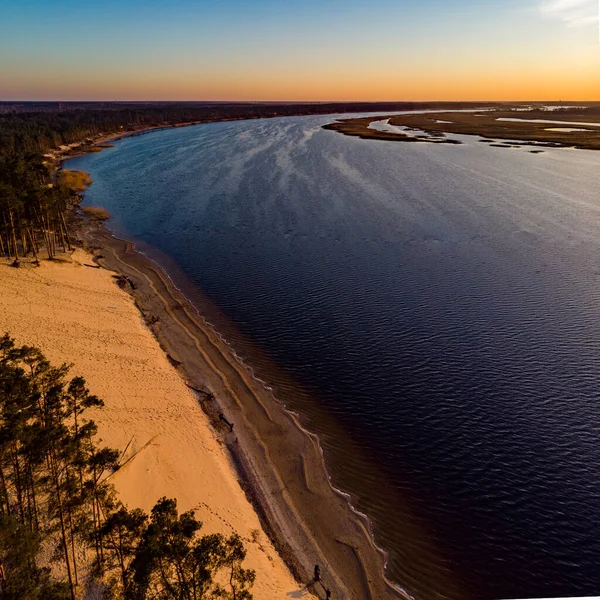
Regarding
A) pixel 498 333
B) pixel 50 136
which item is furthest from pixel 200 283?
pixel 50 136

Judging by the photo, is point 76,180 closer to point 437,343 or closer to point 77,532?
point 437,343

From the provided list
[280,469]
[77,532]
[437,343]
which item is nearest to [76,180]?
[437,343]

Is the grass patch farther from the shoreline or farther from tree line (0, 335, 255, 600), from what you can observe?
tree line (0, 335, 255, 600)

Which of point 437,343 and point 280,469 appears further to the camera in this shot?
point 437,343

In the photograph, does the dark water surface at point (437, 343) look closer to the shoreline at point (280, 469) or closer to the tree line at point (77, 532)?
the shoreline at point (280, 469)

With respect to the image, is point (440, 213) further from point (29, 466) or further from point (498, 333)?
point (29, 466)
